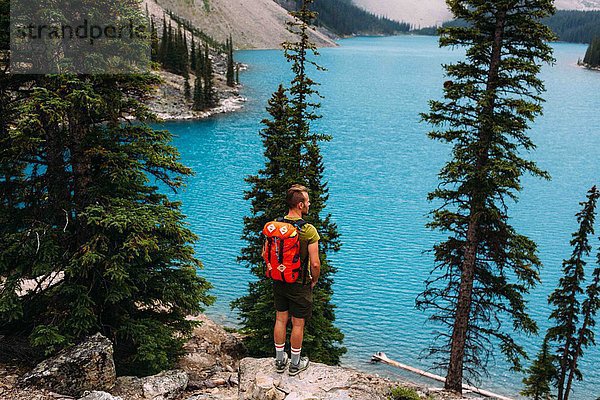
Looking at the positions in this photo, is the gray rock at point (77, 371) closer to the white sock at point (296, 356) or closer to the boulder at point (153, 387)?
the boulder at point (153, 387)

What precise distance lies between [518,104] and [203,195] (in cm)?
3892

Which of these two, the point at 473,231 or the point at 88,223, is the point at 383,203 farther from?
the point at 88,223

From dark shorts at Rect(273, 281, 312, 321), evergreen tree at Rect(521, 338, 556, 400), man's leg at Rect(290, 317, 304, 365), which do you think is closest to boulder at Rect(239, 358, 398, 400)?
man's leg at Rect(290, 317, 304, 365)

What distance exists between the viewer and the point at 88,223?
37.0ft

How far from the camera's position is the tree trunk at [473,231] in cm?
1546

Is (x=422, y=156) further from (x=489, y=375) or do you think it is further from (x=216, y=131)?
(x=489, y=375)

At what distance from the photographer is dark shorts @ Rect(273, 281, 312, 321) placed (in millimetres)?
8461

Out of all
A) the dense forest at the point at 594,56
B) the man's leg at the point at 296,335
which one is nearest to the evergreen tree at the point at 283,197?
the man's leg at the point at 296,335

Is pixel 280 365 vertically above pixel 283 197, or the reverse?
pixel 283 197

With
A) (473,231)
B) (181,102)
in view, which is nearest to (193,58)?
(181,102)

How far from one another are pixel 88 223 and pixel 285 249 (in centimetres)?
578

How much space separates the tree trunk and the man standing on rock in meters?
9.37

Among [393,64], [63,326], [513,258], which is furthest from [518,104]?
[393,64]

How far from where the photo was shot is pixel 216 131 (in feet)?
259
